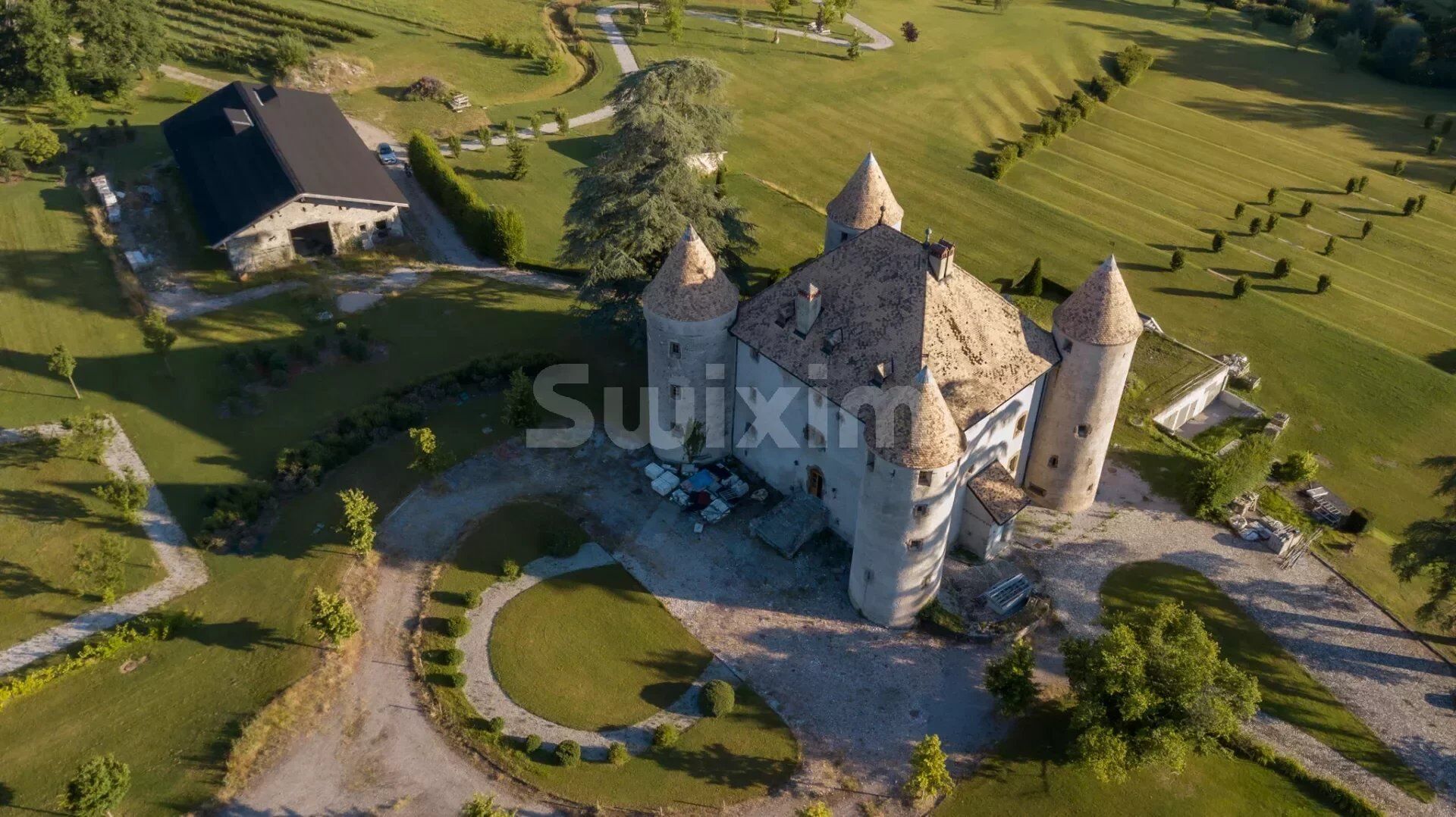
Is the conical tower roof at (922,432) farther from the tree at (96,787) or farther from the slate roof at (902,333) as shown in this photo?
the tree at (96,787)

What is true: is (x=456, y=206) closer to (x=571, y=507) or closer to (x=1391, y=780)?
(x=571, y=507)

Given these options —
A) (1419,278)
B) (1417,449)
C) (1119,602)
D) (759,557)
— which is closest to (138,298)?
(759,557)

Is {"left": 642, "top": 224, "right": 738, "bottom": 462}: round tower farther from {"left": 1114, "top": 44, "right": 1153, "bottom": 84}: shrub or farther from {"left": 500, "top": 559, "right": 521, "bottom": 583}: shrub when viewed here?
{"left": 1114, "top": 44, "right": 1153, "bottom": 84}: shrub

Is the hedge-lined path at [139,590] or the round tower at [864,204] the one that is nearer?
the hedge-lined path at [139,590]

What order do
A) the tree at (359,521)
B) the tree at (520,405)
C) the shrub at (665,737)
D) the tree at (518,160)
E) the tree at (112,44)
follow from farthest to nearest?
the tree at (112,44)
the tree at (518,160)
the tree at (520,405)
the tree at (359,521)
the shrub at (665,737)

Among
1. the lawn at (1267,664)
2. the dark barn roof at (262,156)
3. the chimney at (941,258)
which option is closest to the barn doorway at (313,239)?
the dark barn roof at (262,156)

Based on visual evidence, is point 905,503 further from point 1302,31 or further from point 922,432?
point 1302,31
